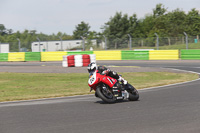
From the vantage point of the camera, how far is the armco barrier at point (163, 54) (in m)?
29.5

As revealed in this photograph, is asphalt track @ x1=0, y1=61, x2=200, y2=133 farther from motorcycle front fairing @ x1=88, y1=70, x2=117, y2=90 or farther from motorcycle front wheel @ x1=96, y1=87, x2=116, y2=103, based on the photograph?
motorcycle front fairing @ x1=88, y1=70, x2=117, y2=90

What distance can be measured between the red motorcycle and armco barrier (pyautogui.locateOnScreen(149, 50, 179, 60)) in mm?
21285

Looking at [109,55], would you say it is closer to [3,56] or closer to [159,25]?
[3,56]

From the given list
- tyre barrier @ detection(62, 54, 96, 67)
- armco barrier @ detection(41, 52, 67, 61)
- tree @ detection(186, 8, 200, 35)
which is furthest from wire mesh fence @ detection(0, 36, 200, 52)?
tree @ detection(186, 8, 200, 35)

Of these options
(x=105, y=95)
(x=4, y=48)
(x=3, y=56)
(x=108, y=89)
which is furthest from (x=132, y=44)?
(x=105, y=95)

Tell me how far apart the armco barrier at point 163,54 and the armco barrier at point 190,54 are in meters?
0.52

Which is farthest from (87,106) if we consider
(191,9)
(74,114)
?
(191,9)

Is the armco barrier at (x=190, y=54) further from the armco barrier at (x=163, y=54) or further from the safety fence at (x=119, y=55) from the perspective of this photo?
the armco barrier at (x=163, y=54)

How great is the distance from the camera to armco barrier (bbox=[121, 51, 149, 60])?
30.9 m

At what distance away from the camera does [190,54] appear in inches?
1141

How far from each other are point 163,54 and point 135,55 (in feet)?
8.87

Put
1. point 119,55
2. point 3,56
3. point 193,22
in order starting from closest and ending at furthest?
point 119,55
point 3,56
point 193,22

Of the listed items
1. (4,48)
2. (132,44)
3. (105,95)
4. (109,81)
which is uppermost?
(132,44)

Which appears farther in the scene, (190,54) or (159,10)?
(159,10)
